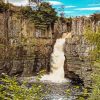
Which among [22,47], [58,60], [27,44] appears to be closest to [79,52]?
[58,60]

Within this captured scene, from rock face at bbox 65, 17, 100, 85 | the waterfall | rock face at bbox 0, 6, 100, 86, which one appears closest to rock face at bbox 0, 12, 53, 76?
rock face at bbox 0, 6, 100, 86

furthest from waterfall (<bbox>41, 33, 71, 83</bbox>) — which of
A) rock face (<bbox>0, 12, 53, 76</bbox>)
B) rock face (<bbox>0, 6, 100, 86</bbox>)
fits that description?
rock face (<bbox>0, 12, 53, 76</bbox>)

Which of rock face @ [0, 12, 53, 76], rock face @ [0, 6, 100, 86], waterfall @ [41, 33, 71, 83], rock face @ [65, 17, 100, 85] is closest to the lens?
rock face @ [65, 17, 100, 85]

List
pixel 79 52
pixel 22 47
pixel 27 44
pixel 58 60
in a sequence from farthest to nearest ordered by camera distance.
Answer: pixel 27 44
pixel 22 47
pixel 58 60
pixel 79 52

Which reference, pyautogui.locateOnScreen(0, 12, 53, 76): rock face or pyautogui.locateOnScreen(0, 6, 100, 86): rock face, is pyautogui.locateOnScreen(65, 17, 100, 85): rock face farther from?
pyautogui.locateOnScreen(0, 12, 53, 76): rock face

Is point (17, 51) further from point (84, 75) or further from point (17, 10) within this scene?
point (84, 75)

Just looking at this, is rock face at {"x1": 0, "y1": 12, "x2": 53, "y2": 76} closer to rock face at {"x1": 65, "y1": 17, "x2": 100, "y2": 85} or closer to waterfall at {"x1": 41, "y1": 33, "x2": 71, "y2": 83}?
waterfall at {"x1": 41, "y1": 33, "x2": 71, "y2": 83}

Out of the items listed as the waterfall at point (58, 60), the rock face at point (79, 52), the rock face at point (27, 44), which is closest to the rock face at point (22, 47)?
the rock face at point (27, 44)

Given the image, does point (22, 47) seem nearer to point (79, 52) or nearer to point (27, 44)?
point (27, 44)

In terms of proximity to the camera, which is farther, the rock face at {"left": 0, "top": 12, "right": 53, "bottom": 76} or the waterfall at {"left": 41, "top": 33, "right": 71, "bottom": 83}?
the rock face at {"left": 0, "top": 12, "right": 53, "bottom": 76}

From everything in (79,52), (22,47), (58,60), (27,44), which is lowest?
(58,60)

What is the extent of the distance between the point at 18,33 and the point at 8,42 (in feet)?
4.61

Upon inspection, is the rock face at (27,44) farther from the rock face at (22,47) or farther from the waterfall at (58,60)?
the waterfall at (58,60)

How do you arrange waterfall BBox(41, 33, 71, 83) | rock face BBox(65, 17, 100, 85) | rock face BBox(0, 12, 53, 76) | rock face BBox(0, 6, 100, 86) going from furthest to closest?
rock face BBox(0, 12, 53, 76) < waterfall BBox(41, 33, 71, 83) < rock face BBox(0, 6, 100, 86) < rock face BBox(65, 17, 100, 85)
